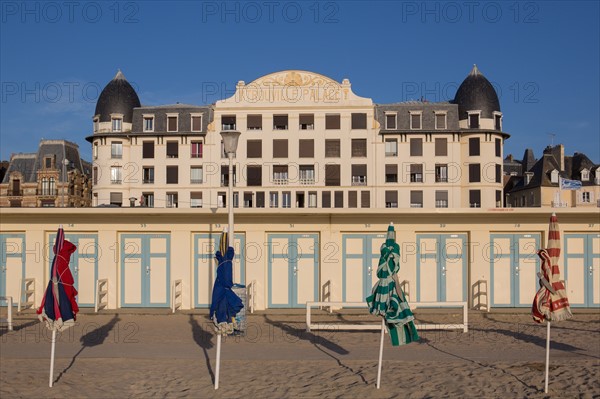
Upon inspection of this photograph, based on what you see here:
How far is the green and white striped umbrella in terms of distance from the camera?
10031 mm

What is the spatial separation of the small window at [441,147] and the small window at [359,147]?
7205mm

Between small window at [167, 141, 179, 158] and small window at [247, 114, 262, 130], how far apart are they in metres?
7.88

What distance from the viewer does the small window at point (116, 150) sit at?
6297 cm

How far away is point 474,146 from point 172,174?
29.8 m

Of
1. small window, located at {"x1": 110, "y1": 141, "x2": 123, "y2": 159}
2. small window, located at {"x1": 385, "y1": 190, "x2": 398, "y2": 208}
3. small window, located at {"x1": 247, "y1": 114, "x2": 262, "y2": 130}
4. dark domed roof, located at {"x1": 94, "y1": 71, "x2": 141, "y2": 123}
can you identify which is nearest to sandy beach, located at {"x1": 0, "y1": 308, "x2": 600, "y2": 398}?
small window, located at {"x1": 385, "y1": 190, "x2": 398, "y2": 208}

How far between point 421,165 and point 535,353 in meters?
48.9

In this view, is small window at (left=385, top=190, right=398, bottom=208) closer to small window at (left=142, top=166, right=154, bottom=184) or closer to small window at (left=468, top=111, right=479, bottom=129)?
small window at (left=468, top=111, right=479, bottom=129)

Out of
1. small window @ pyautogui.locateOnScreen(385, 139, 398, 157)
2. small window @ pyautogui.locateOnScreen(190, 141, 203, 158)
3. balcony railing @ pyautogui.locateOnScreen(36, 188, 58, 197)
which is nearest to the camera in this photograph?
small window @ pyautogui.locateOnScreen(385, 139, 398, 157)

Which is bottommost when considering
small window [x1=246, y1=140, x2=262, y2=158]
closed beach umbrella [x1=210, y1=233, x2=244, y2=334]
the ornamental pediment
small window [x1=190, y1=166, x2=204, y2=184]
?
closed beach umbrella [x1=210, y1=233, x2=244, y2=334]

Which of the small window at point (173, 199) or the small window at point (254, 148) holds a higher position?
the small window at point (254, 148)

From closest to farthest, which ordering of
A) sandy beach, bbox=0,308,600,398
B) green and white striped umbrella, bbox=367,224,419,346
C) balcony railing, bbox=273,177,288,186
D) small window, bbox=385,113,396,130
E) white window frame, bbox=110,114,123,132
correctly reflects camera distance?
sandy beach, bbox=0,308,600,398, green and white striped umbrella, bbox=367,224,419,346, balcony railing, bbox=273,177,288,186, small window, bbox=385,113,396,130, white window frame, bbox=110,114,123,132

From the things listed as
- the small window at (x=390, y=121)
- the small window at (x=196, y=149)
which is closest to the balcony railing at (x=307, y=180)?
the small window at (x=390, y=121)

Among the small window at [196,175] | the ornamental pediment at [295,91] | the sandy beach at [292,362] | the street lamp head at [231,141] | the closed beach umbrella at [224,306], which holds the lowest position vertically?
the sandy beach at [292,362]

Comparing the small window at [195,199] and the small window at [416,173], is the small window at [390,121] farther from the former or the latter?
the small window at [195,199]
